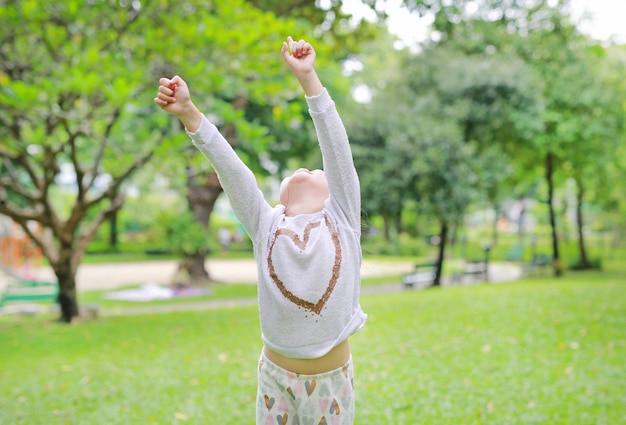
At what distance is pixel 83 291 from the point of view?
17.1 metres

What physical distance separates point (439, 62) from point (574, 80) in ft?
13.6

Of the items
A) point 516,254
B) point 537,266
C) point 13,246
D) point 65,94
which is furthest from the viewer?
point 516,254

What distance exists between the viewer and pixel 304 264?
2.21 metres

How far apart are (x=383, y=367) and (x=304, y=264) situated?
454 cm

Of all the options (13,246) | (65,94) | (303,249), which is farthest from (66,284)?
(303,249)

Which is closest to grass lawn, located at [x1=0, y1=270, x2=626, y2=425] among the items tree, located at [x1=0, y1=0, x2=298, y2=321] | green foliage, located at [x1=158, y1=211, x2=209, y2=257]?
tree, located at [x1=0, y1=0, x2=298, y2=321]

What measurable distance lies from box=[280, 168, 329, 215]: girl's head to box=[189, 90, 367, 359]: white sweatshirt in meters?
0.06

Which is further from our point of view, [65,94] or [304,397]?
[65,94]

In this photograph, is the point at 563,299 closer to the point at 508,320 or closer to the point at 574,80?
the point at 508,320

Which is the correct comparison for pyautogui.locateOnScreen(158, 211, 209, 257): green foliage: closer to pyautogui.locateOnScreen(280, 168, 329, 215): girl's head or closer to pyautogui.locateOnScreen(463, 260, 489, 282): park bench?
pyautogui.locateOnScreen(463, 260, 489, 282): park bench

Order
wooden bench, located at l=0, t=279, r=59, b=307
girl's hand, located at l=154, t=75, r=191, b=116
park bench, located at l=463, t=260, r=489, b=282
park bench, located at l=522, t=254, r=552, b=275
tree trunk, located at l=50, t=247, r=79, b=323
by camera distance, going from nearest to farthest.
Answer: girl's hand, located at l=154, t=75, r=191, b=116
tree trunk, located at l=50, t=247, r=79, b=323
wooden bench, located at l=0, t=279, r=59, b=307
park bench, located at l=463, t=260, r=489, b=282
park bench, located at l=522, t=254, r=552, b=275

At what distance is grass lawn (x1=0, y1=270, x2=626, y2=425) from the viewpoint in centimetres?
504

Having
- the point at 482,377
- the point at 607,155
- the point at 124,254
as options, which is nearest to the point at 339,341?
the point at 482,377

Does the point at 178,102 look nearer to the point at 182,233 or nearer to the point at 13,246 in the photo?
the point at 182,233
